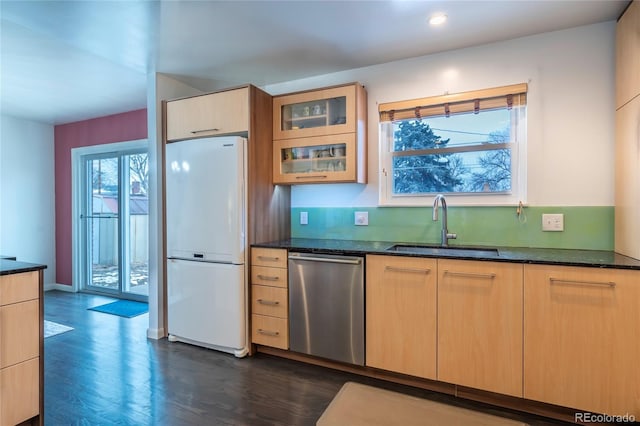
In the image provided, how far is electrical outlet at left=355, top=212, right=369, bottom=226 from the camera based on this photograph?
112 inches

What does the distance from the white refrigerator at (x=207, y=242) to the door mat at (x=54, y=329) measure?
4.10 ft

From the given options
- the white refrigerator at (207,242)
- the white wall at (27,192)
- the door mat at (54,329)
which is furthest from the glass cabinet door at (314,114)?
the white wall at (27,192)

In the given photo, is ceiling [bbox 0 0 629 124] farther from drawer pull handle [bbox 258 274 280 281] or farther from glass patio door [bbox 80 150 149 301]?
drawer pull handle [bbox 258 274 280 281]

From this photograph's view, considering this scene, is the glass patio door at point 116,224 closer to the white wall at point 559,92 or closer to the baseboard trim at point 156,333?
the baseboard trim at point 156,333

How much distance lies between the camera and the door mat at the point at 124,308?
12.5 ft

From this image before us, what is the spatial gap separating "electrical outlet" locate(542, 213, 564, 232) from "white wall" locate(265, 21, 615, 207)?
0.28 ft

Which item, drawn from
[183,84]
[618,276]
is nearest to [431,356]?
[618,276]

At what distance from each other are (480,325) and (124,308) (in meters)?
3.97

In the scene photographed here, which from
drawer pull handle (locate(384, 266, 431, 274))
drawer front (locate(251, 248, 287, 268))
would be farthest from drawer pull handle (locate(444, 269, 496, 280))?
drawer front (locate(251, 248, 287, 268))

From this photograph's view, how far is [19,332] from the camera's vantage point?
1639 mm

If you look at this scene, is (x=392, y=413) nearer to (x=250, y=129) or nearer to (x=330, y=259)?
(x=330, y=259)

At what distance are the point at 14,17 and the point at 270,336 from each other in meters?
2.77

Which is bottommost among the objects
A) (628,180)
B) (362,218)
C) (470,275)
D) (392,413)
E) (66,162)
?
(392,413)

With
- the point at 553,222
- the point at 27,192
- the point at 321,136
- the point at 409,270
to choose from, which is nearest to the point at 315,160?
the point at 321,136
